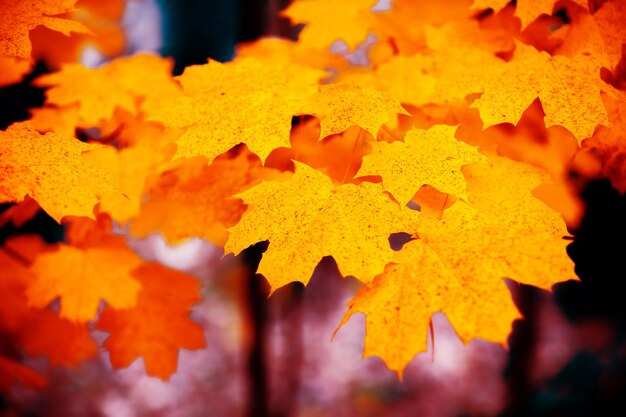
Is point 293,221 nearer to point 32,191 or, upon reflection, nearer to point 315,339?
point 32,191

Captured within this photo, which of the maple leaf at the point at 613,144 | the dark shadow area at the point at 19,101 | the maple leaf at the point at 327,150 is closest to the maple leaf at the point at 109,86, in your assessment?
the dark shadow area at the point at 19,101

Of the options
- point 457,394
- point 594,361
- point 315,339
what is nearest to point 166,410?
point 315,339

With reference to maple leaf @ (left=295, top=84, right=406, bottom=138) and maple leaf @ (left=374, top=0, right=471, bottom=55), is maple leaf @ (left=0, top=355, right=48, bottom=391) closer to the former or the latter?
maple leaf @ (left=295, top=84, right=406, bottom=138)

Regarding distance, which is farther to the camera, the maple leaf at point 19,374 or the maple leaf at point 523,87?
the maple leaf at point 19,374

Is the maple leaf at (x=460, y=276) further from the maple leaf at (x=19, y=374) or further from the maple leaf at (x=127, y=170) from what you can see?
the maple leaf at (x=19, y=374)

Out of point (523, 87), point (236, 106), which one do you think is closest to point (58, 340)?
point (236, 106)

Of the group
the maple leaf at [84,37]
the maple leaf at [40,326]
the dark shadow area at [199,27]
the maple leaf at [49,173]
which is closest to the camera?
the maple leaf at [49,173]

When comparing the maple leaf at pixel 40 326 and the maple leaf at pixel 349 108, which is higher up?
the maple leaf at pixel 349 108

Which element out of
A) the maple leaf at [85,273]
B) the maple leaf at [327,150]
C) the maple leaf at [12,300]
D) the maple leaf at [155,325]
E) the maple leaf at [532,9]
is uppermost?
A: the maple leaf at [532,9]

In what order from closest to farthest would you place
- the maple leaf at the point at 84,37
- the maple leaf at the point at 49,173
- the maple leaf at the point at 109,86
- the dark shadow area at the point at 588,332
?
the maple leaf at the point at 49,173 < the maple leaf at the point at 109,86 < the maple leaf at the point at 84,37 < the dark shadow area at the point at 588,332
